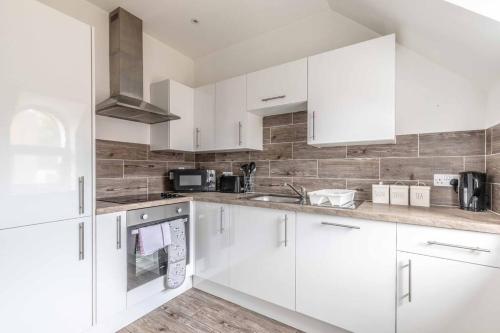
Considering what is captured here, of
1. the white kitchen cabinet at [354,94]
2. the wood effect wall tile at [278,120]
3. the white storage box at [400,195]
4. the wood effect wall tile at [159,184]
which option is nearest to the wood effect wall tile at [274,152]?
the wood effect wall tile at [278,120]

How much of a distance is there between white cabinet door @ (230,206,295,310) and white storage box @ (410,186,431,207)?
88 cm

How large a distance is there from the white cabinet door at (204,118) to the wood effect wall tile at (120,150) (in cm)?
58

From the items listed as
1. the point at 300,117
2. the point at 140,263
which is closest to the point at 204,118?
the point at 300,117

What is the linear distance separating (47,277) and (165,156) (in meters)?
1.57

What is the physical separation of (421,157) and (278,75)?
1296mm

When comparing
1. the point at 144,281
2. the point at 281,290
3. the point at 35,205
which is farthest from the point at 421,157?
the point at 35,205

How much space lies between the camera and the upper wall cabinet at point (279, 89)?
6.18 feet

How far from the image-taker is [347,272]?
1.43 meters

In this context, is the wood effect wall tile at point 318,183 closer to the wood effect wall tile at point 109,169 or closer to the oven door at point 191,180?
the oven door at point 191,180

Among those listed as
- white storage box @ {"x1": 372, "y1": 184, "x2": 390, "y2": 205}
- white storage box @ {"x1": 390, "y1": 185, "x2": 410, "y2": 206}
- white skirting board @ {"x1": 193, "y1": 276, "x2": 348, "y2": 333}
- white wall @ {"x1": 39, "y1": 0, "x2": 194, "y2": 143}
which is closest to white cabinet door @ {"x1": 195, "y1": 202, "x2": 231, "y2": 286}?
white skirting board @ {"x1": 193, "y1": 276, "x2": 348, "y2": 333}

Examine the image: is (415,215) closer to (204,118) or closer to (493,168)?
(493,168)

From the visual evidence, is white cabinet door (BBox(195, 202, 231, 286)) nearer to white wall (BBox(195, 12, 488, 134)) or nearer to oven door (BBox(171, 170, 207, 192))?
oven door (BBox(171, 170, 207, 192))

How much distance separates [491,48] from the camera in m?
1.14

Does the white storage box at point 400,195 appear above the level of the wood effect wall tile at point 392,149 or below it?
below
